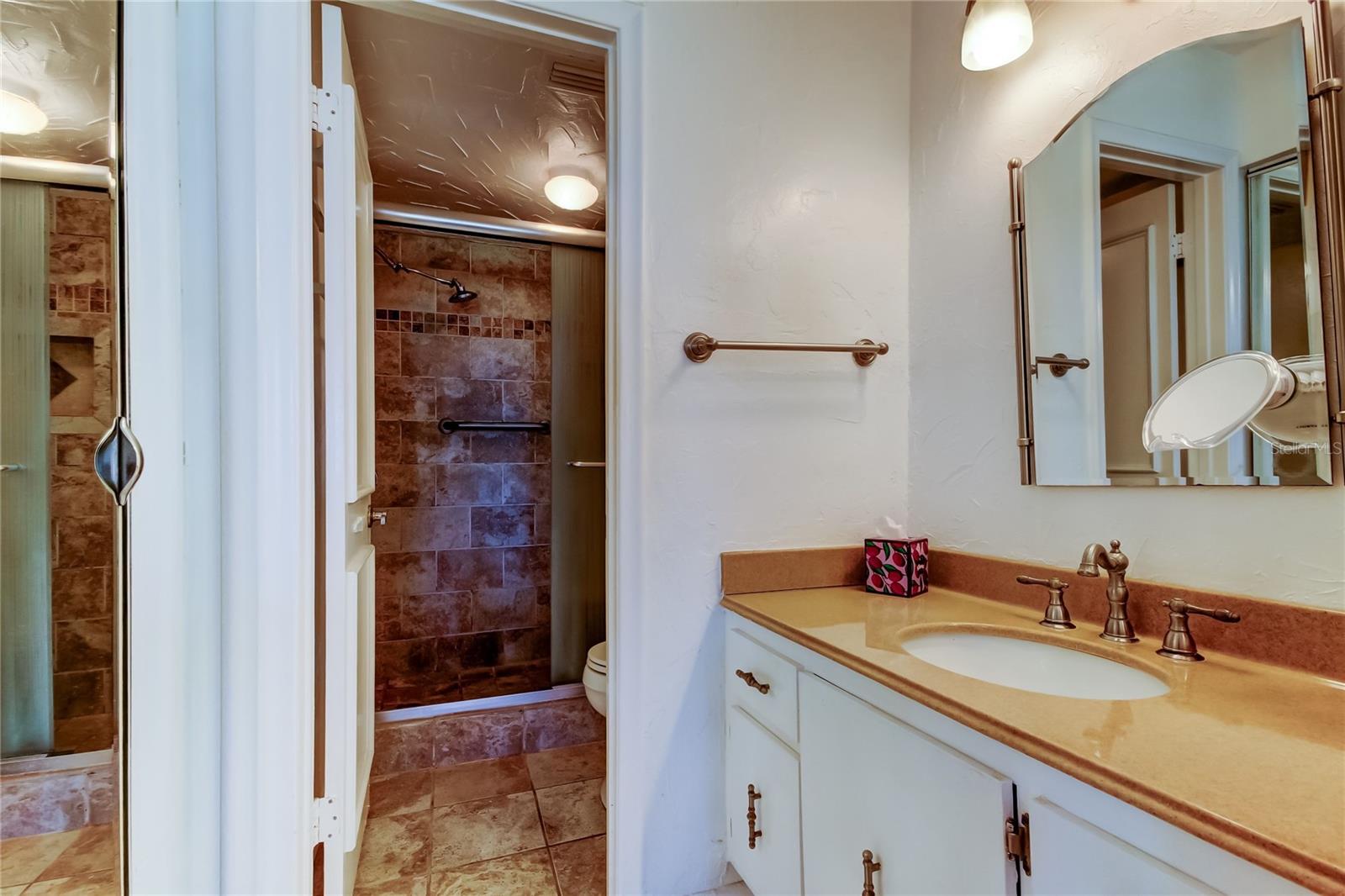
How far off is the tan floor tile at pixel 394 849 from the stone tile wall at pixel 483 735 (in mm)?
311

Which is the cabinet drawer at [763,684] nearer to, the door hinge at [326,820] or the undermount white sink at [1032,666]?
the undermount white sink at [1032,666]

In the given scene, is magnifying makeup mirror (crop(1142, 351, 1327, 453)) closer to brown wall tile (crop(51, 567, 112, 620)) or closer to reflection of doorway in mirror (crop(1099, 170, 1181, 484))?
reflection of doorway in mirror (crop(1099, 170, 1181, 484))

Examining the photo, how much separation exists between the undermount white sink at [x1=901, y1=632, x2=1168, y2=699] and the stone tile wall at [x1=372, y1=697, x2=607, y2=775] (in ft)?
4.85

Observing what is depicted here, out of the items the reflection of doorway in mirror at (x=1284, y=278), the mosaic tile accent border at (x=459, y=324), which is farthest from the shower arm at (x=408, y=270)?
the reflection of doorway in mirror at (x=1284, y=278)

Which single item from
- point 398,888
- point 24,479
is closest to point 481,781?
point 398,888

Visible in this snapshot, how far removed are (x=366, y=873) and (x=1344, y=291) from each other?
2.32m

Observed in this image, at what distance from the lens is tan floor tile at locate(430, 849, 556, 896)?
146 centimetres

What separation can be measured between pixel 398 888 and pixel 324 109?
1835 millimetres

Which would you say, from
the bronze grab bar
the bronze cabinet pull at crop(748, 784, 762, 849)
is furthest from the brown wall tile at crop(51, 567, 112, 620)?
the bronze cabinet pull at crop(748, 784, 762, 849)

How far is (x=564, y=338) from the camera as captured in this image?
2666mm

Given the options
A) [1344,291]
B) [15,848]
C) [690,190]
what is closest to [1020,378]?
[1344,291]

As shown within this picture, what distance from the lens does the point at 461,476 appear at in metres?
2.65

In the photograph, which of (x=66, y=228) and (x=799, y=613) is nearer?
(x=66, y=228)

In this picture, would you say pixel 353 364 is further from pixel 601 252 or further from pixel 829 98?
pixel 601 252
